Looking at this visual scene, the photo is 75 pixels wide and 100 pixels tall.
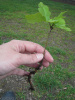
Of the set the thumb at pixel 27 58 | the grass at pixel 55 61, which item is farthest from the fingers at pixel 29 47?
the grass at pixel 55 61

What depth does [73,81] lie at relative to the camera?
8.27 feet

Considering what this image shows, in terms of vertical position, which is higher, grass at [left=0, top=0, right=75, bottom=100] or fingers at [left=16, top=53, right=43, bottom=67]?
fingers at [left=16, top=53, right=43, bottom=67]

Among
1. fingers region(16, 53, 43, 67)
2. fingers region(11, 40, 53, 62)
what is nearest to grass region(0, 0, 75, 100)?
fingers region(11, 40, 53, 62)

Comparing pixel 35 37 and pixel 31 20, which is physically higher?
pixel 31 20

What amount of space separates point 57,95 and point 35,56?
50.6 inches


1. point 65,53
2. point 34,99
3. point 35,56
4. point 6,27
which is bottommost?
point 34,99

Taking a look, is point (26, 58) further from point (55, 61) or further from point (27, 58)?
point (55, 61)

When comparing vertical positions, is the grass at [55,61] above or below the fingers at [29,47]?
below

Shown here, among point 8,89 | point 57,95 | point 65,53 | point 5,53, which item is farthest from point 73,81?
point 5,53

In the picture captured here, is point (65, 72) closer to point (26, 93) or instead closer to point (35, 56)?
point (26, 93)

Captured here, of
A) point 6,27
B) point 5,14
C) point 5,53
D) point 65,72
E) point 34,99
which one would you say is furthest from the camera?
point 5,14

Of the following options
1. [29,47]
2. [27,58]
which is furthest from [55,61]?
[27,58]

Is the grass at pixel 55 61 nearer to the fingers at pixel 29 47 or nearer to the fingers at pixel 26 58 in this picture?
the fingers at pixel 29 47

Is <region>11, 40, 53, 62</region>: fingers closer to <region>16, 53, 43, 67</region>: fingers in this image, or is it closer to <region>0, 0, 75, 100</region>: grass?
<region>16, 53, 43, 67</region>: fingers
